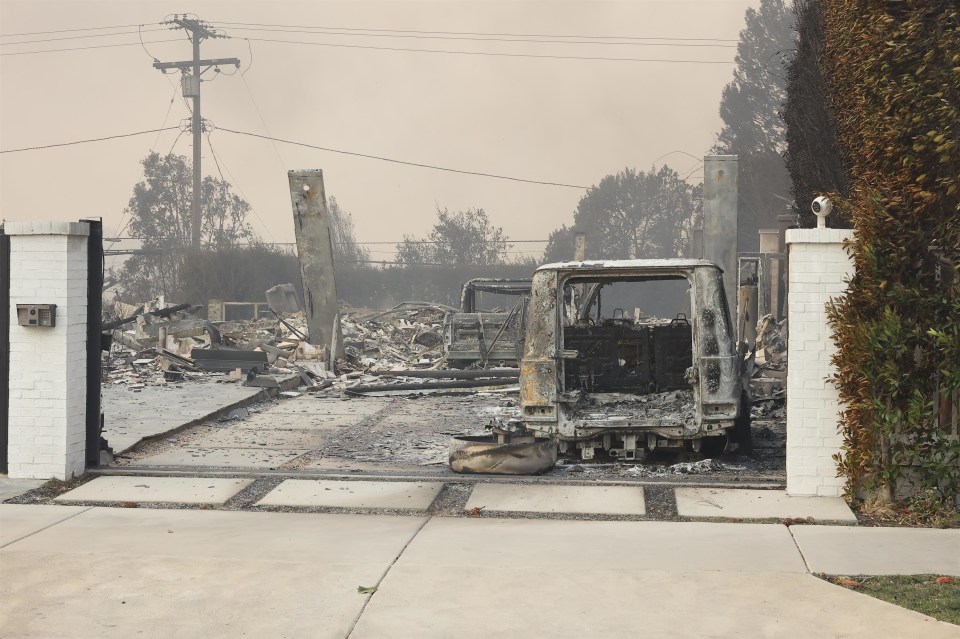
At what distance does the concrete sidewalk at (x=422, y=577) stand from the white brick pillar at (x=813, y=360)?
0.80m

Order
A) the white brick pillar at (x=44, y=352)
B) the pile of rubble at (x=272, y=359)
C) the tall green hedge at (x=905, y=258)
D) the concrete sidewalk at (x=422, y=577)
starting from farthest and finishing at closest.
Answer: the pile of rubble at (x=272, y=359), the white brick pillar at (x=44, y=352), the tall green hedge at (x=905, y=258), the concrete sidewalk at (x=422, y=577)

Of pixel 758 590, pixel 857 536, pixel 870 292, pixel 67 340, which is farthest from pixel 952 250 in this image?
pixel 67 340

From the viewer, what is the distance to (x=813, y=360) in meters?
7.05

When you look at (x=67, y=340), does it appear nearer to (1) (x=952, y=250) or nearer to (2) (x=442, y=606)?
(2) (x=442, y=606)

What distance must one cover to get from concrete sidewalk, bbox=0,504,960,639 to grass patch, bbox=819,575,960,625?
0.44 ft

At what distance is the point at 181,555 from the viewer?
581cm

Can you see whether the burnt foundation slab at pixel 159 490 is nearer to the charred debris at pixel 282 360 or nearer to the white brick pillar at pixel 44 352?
the white brick pillar at pixel 44 352

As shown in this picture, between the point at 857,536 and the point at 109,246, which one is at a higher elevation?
the point at 109,246

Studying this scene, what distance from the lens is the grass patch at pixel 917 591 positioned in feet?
15.9

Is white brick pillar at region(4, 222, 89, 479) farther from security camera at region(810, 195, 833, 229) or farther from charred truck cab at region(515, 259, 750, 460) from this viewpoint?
security camera at region(810, 195, 833, 229)

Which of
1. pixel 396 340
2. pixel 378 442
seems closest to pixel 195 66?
pixel 396 340

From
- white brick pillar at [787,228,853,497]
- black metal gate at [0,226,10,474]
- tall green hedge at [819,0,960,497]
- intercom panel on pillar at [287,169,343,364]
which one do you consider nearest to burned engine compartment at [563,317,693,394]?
white brick pillar at [787,228,853,497]

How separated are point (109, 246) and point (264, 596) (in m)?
47.0

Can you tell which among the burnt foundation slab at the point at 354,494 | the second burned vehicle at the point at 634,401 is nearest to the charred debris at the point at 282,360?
the second burned vehicle at the point at 634,401
